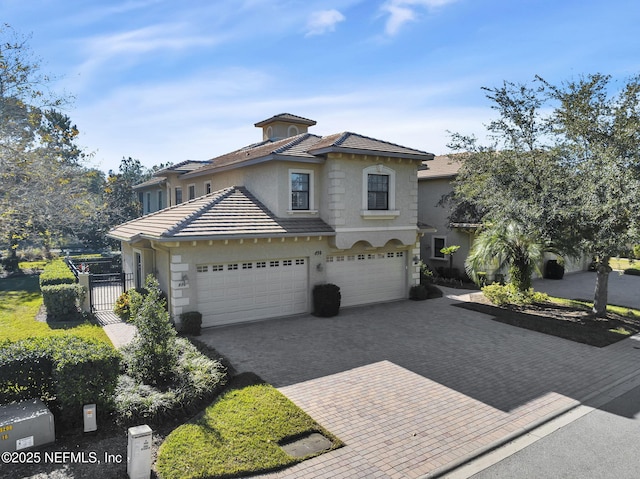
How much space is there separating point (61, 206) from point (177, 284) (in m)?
8.60

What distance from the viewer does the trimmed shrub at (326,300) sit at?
15.2m

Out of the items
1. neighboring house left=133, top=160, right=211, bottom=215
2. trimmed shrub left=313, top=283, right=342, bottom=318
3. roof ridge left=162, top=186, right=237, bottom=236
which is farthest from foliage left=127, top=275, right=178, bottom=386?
neighboring house left=133, top=160, right=211, bottom=215

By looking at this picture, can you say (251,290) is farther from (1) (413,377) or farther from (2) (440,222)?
(2) (440,222)

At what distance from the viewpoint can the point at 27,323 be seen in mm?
14359

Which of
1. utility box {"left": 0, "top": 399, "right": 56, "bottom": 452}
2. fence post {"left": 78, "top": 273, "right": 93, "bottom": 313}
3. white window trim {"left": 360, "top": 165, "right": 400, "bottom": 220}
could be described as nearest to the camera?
utility box {"left": 0, "top": 399, "right": 56, "bottom": 452}

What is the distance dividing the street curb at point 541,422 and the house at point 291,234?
8.81 metres

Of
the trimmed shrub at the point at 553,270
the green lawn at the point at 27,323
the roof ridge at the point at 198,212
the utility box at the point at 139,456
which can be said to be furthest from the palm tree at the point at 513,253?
the utility box at the point at 139,456

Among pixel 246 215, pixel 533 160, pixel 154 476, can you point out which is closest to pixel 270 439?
pixel 154 476

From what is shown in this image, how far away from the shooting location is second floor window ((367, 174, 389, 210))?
53.8ft

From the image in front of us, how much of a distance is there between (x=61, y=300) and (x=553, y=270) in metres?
25.7

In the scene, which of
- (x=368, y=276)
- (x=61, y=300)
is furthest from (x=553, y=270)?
(x=61, y=300)

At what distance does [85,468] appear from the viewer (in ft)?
20.2

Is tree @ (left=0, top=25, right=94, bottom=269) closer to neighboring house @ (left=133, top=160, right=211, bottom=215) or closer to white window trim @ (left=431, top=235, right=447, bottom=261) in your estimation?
neighboring house @ (left=133, top=160, right=211, bottom=215)

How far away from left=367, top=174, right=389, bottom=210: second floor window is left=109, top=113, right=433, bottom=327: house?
4 cm
